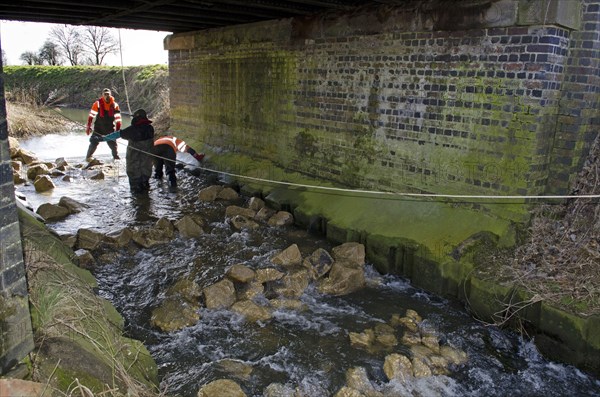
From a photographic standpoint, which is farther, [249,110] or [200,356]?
[249,110]

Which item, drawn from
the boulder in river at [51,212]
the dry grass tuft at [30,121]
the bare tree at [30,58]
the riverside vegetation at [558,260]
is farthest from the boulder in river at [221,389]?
the bare tree at [30,58]

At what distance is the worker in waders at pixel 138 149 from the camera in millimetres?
10320

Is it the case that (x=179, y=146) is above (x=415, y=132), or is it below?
below

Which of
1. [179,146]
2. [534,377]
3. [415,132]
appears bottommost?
[534,377]

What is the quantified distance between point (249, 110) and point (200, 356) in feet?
24.6

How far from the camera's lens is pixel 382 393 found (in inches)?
172

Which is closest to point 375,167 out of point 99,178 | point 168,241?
point 168,241

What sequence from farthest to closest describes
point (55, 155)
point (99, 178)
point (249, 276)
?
point (55, 155), point (99, 178), point (249, 276)

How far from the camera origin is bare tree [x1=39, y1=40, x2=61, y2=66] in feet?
159

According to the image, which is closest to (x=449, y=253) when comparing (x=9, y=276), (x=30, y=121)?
(x=9, y=276)

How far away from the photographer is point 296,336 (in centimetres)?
528

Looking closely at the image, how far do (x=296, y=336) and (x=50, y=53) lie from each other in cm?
5392

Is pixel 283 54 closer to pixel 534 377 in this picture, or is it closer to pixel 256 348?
pixel 256 348

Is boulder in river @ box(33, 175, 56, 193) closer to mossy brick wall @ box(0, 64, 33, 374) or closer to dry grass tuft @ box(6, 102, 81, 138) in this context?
dry grass tuft @ box(6, 102, 81, 138)
